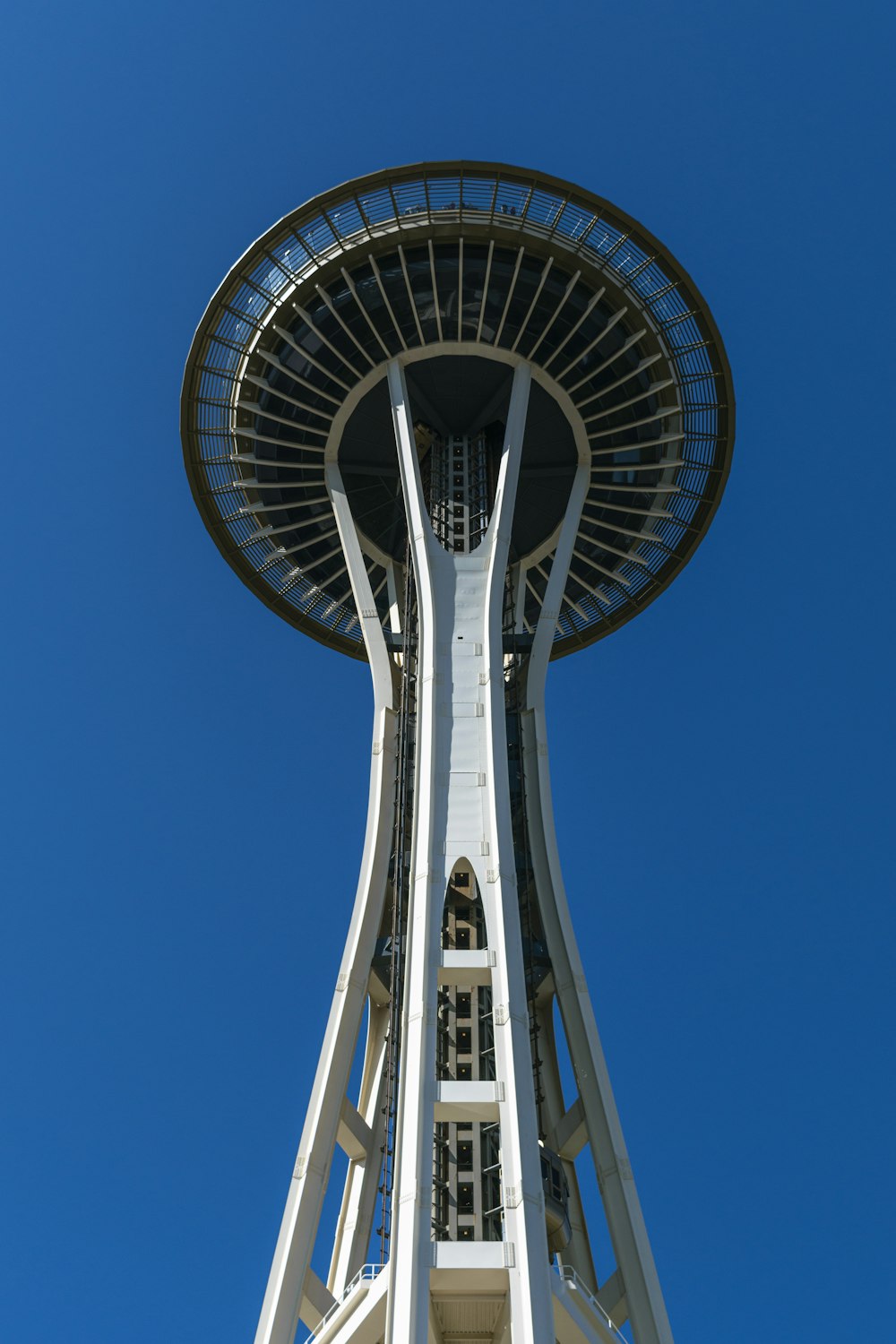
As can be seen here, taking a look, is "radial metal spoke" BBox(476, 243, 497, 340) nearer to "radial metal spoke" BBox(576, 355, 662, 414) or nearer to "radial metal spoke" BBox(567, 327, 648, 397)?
"radial metal spoke" BBox(567, 327, 648, 397)

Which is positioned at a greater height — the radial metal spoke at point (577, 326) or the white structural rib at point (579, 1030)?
the radial metal spoke at point (577, 326)

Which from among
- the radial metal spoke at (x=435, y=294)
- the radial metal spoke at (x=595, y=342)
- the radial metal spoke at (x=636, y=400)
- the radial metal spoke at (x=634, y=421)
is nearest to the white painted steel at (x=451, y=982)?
the radial metal spoke at (x=634, y=421)

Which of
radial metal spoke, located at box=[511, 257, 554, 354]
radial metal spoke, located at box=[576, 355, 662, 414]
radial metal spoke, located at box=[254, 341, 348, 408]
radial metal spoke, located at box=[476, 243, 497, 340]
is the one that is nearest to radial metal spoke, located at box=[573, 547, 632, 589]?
→ radial metal spoke, located at box=[576, 355, 662, 414]

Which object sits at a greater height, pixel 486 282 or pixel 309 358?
pixel 486 282

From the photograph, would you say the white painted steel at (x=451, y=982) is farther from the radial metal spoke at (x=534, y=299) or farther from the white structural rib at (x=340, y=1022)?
the radial metal spoke at (x=534, y=299)

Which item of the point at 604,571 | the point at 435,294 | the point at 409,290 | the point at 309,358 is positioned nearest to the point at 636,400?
the point at 604,571

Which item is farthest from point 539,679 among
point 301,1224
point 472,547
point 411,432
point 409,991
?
point 301,1224

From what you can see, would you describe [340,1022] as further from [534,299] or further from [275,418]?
[534,299]
